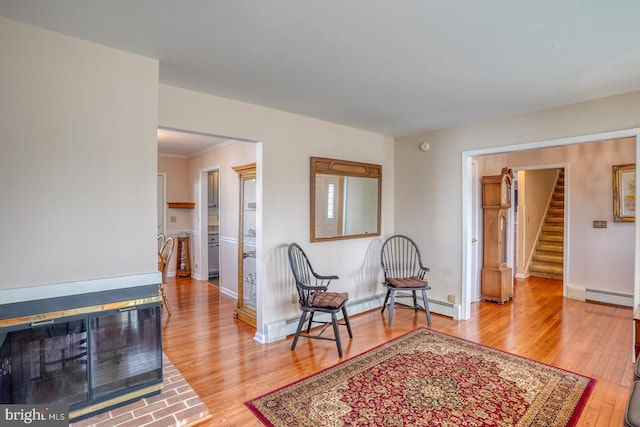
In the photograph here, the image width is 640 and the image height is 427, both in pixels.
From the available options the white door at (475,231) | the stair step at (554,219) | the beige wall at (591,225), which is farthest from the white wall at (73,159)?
the stair step at (554,219)

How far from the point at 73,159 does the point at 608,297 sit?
21.6 ft

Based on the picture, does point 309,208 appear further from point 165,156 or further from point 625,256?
point 625,256

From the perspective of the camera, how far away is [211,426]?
80.9 inches

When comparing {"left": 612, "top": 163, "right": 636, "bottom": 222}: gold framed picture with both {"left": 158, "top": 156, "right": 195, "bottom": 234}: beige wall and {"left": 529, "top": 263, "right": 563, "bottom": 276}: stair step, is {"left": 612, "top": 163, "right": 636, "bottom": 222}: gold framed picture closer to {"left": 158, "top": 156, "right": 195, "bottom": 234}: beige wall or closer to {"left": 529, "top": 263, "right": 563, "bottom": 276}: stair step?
{"left": 529, "top": 263, "right": 563, "bottom": 276}: stair step

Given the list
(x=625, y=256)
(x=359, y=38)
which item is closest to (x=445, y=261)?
(x=625, y=256)

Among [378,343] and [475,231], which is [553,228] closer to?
[475,231]

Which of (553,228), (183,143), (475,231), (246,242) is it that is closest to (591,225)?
(475,231)

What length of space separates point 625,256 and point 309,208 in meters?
4.66

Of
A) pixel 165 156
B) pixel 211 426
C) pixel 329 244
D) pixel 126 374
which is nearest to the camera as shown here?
pixel 211 426

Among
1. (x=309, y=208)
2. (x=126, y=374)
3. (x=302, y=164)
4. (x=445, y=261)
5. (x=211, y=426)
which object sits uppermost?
(x=302, y=164)

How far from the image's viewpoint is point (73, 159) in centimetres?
201

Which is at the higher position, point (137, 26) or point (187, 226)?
point (137, 26)

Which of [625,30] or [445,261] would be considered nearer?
[625,30]

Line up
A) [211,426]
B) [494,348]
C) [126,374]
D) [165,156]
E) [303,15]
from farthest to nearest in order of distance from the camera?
[165,156] < [494,348] < [126,374] < [211,426] < [303,15]
